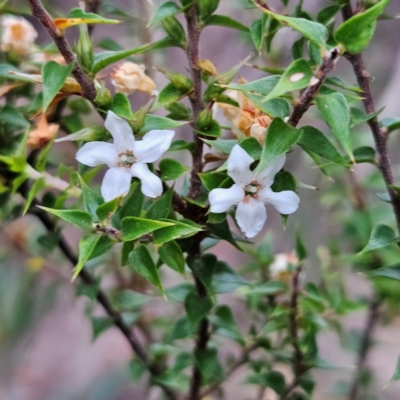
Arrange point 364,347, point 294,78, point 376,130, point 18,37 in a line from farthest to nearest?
point 364,347, point 18,37, point 376,130, point 294,78

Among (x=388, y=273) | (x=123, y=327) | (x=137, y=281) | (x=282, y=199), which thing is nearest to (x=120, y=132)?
(x=282, y=199)

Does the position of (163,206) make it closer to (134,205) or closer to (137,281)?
(134,205)

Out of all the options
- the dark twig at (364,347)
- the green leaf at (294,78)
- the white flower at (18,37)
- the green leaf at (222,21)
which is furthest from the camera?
the dark twig at (364,347)

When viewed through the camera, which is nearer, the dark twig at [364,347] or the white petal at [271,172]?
the white petal at [271,172]

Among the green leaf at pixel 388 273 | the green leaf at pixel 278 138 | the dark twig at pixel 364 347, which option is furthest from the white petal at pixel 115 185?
the dark twig at pixel 364 347

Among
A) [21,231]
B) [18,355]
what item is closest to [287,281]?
[21,231]

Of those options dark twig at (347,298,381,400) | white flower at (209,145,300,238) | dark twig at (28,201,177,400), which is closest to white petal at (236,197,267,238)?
white flower at (209,145,300,238)

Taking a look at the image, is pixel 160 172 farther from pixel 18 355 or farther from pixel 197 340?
pixel 18 355

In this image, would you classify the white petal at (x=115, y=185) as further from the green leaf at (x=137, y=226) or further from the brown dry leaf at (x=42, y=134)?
the brown dry leaf at (x=42, y=134)
